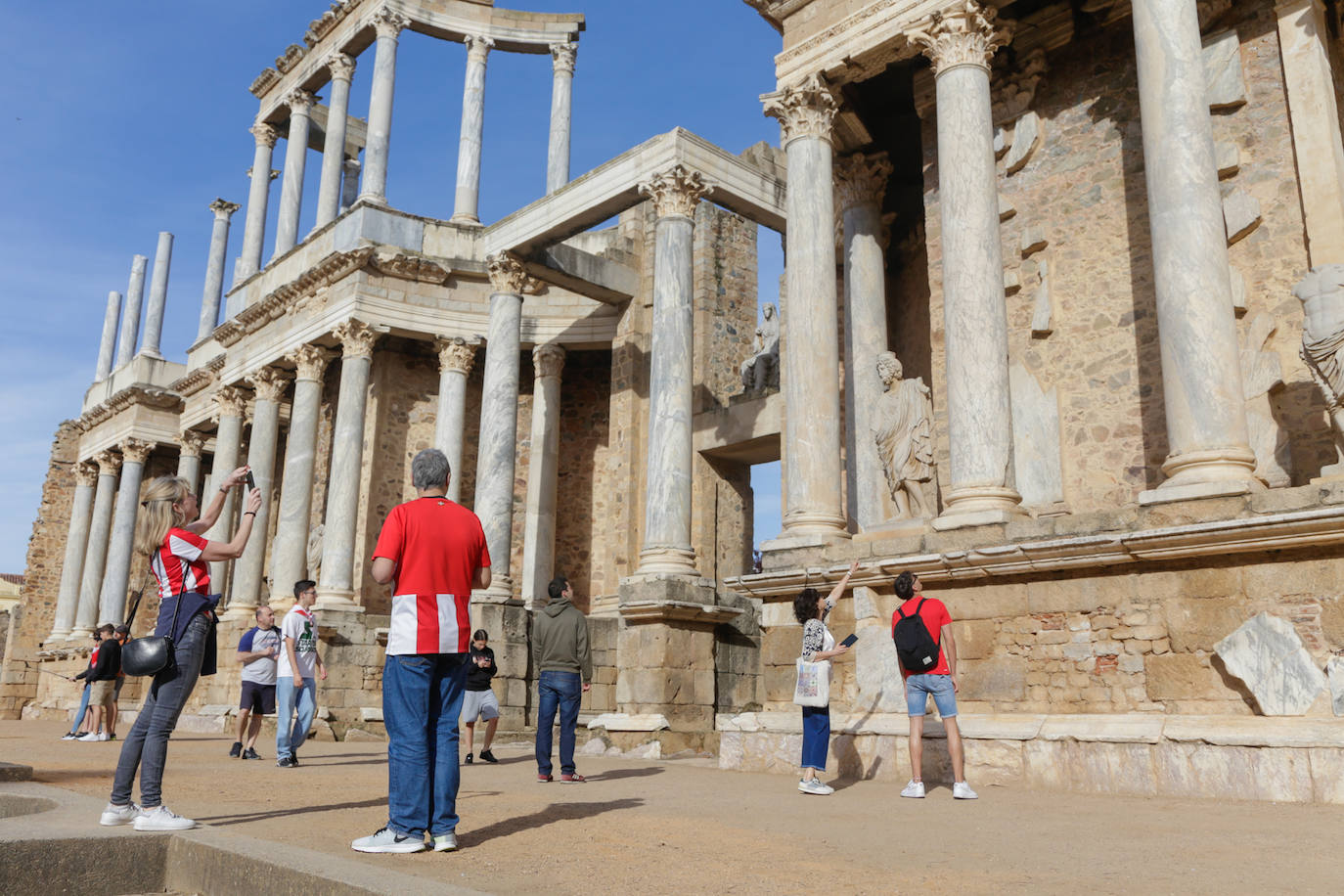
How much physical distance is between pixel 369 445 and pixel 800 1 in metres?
11.5

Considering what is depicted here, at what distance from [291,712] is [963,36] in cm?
906

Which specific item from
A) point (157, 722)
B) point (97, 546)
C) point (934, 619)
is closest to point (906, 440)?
point (934, 619)

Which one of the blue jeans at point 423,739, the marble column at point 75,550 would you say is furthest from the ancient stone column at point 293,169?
the blue jeans at point 423,739

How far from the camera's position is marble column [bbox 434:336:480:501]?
17953 mm

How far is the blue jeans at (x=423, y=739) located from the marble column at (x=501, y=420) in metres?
11.0

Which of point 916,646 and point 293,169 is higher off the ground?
point 293,169

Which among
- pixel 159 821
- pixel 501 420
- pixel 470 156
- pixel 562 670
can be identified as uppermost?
pixel 470 156

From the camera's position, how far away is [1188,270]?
7.76 meters

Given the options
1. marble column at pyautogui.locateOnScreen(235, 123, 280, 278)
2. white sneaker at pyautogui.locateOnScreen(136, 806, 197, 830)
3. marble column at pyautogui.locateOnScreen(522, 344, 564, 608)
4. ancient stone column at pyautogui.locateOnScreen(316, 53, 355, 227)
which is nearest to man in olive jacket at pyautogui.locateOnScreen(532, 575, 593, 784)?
white sneaker at pyautogui.locateOnScreen(136, 806, 197, 830)

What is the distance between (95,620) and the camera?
85.6 feet

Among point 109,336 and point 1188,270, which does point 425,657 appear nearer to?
point 1188,270

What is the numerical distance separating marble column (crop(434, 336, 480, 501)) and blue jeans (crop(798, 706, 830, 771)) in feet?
38.3

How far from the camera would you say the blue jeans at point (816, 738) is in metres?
6.98

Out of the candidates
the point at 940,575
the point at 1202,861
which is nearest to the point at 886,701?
the point at 940,575
